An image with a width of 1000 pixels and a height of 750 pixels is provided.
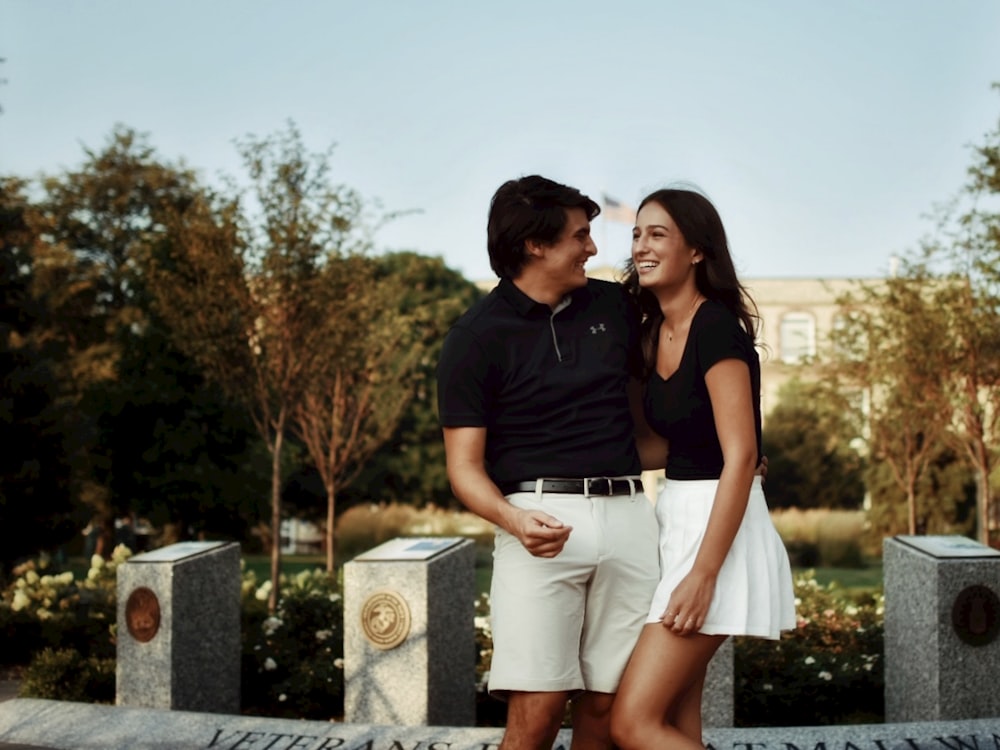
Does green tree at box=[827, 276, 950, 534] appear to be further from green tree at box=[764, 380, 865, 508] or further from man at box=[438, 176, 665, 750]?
green tree at box=[764, 380, 865, 508]

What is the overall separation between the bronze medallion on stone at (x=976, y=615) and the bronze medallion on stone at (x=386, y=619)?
9.10ft

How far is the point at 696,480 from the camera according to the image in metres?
3.34

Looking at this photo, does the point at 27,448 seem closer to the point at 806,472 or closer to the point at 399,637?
the point at 399,637

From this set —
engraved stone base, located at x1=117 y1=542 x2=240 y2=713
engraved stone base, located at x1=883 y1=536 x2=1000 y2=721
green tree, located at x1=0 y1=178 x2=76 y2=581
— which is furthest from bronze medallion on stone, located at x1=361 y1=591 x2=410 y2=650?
green tree, located at x1=0 y1=178 x2=76 y2=581

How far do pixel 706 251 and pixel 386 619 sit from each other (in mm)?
3736

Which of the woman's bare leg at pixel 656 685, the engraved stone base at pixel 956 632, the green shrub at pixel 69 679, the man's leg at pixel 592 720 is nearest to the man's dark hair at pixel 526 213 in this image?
the woman's bare leg at pixel 656 685

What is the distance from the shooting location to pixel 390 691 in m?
6.59

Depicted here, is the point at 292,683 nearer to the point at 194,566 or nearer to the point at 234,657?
the point at 234,657

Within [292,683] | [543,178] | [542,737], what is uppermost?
[543,178]

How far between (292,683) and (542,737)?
14.9ft

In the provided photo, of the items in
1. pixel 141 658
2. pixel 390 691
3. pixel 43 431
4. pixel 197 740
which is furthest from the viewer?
pixel 43 431

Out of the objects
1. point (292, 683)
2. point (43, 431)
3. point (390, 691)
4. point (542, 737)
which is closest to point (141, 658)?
point (292, 683)

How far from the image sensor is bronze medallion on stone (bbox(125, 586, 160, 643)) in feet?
23.2

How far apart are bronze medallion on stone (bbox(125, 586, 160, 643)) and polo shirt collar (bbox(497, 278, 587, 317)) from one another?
14.4ft
